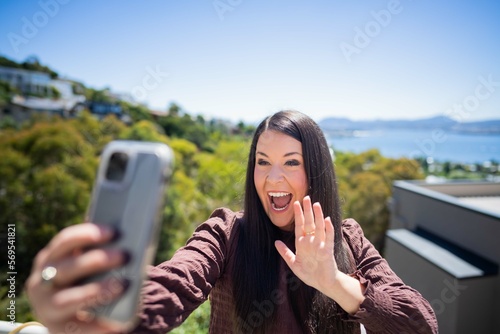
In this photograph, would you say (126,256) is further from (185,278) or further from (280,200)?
(280,200)

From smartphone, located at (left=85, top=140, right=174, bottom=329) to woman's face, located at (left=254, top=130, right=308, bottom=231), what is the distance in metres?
0.97

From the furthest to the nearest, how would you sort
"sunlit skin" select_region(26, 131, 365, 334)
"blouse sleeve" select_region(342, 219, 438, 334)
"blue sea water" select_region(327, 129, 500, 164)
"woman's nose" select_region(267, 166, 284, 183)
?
"blue sea water" select_region(327, 129, 500, 164), "woman's nose" select_region(267, 166, 284, 183), "blouse sleeve" select_region(342, 219, 438, 334), "sunlit skin" select_region(26, 131, 365, 334)

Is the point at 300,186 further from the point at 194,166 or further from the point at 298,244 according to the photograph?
the point at 194,166

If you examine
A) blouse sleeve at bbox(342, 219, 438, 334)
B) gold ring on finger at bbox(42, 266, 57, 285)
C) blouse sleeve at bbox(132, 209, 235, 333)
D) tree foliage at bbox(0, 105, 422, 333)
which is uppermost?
gold ring on finger at bbox(42, 266, 57, 285)

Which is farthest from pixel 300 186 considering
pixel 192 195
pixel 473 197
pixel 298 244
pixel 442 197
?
pixel 192 195

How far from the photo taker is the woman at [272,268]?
0.55m

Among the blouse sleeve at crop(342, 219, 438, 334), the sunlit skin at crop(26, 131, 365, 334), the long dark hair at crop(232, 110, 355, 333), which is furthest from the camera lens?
the long dark hair at crop(232, 110, 355, 333)

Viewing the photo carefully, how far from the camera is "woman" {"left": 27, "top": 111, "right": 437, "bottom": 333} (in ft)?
1.81

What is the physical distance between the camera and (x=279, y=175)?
1.52m

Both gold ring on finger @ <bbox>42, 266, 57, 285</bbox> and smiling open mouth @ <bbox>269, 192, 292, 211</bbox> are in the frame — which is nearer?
gold ring on finger @ <bbox>42, 266, 57, 285</bbox>

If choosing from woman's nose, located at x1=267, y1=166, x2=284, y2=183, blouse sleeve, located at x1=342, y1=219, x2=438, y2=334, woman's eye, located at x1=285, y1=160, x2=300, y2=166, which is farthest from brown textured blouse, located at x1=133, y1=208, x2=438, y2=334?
woman's eye, located at x1=285, y1=160, x2=300, y2=166

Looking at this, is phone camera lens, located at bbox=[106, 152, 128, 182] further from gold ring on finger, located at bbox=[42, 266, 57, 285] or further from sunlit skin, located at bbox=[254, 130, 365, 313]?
sunlit skin, located at bbox=[254, 130, 365, 313]

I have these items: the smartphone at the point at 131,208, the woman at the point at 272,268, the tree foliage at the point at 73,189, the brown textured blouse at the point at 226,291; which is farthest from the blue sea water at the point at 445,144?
the tree foliage at the point at 73,189

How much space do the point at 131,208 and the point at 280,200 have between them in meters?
1.11
